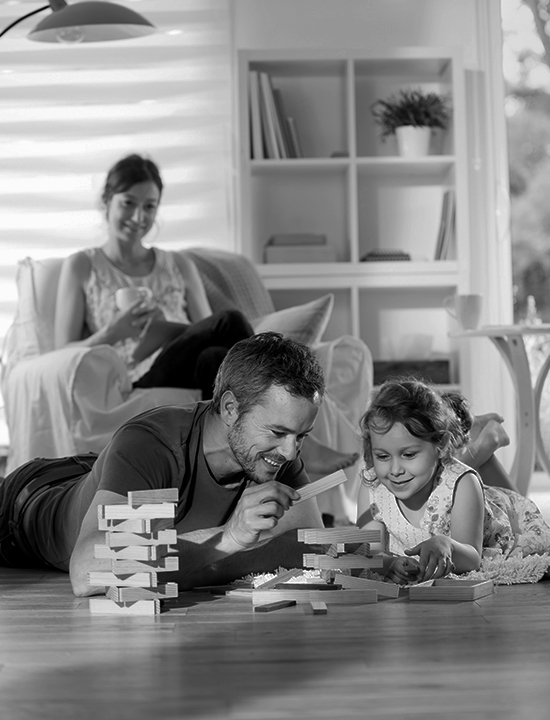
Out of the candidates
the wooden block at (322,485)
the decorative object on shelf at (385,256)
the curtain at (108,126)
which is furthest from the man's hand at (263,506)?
the curtain at (108,126)

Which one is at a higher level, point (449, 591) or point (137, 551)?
point (137, 551)

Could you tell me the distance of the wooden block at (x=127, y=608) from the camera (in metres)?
1.70

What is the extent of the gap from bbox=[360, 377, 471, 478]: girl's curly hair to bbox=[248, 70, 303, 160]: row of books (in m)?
2.51

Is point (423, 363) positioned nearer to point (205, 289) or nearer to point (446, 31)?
point (205, 289)

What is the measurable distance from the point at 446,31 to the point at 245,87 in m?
1.00

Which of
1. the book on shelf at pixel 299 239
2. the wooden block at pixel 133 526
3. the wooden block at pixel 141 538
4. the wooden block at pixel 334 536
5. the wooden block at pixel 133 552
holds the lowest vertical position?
the wooden block at pixel 334 536

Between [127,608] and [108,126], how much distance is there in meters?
3.41

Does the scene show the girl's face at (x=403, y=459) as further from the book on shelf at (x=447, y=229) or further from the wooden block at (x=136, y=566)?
the book on shelf at (x=447, y=229)

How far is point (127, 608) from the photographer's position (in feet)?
5.60

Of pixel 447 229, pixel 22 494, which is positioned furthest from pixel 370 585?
pixel 447 229

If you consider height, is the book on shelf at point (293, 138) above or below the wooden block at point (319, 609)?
above

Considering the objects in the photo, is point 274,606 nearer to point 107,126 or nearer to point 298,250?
point 298,250

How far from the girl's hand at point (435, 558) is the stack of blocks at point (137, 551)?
50 centimetres

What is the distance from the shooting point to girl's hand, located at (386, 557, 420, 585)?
6.56 ft
